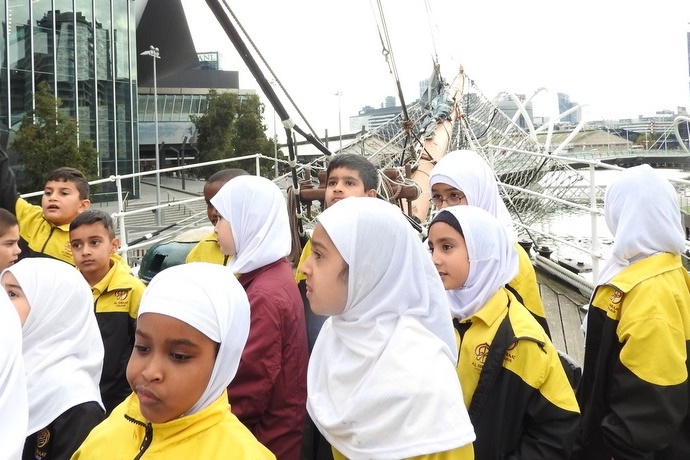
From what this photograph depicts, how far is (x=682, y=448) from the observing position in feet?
7.01

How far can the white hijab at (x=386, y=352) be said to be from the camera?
149 cm

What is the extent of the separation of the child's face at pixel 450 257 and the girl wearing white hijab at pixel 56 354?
1207mm

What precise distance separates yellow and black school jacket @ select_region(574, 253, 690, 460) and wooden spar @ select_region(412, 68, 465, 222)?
320 centimetres

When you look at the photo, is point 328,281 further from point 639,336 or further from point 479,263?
point 639,336

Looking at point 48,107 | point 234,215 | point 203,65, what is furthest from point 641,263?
point 203,65

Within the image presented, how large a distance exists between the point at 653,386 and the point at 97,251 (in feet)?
7.88

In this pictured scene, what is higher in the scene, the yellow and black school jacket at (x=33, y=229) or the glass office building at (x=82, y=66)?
the glass office building at (x=82, y=66)

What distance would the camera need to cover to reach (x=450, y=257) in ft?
7.04

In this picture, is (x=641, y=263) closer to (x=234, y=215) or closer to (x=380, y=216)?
(x=380, y=216)

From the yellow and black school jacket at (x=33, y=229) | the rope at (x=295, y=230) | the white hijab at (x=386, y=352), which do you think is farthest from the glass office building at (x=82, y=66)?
the white hijab at (x=386, y=352)

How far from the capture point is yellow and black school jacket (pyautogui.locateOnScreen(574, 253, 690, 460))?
201 cm

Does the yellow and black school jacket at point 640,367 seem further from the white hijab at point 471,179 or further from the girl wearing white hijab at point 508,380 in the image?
the white hijab at point 471,179

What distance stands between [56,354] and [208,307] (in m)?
0.79

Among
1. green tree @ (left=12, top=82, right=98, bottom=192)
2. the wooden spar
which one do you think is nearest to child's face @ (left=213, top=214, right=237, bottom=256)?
the wooden spar
